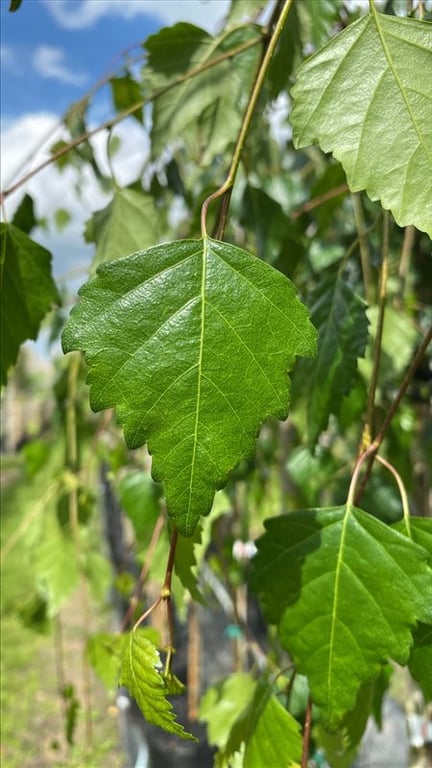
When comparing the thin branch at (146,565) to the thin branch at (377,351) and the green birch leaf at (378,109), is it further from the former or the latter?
the green birch leaf at (378,109)

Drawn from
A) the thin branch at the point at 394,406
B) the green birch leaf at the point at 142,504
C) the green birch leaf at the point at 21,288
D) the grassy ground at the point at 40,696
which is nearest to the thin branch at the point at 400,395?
the thin branch at the point at 394,406

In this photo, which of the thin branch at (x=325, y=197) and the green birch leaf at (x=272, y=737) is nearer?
the green birch leaf at (x=272, y=737)

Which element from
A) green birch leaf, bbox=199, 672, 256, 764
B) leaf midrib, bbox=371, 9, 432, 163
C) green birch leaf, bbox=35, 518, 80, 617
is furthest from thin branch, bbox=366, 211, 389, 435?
green birch leaf, bbox=35, 518, 80, 617

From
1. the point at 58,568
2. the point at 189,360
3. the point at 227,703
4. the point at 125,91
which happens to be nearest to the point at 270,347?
the point at 189,360

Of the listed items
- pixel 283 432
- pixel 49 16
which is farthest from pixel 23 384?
pixel 49 16

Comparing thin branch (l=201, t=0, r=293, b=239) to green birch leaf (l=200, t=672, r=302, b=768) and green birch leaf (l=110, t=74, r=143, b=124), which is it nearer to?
green birch leaf (l=200, t=672, r=302, b=768)

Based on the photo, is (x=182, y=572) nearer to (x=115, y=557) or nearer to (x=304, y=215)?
(x=304, y=215)
